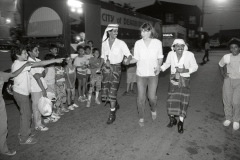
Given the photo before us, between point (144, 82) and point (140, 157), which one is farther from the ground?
point (144, 82)

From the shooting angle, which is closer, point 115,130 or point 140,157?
point 140,157

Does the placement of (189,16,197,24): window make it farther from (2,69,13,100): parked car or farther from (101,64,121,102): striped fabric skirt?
(101,64,121,102): striped fabric skirt

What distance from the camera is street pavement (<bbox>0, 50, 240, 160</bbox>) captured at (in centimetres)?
310

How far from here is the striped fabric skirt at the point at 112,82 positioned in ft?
14.5

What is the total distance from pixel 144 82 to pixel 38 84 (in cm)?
209

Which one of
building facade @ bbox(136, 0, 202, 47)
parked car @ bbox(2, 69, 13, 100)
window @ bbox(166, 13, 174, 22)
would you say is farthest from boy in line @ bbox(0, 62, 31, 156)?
window @ bbox(166, 13, 174, 22)

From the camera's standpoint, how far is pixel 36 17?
8188 mm

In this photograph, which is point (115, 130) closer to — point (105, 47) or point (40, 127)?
point (40, 127)

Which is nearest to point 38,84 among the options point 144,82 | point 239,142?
point 144,82

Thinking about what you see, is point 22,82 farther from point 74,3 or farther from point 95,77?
point 74,3

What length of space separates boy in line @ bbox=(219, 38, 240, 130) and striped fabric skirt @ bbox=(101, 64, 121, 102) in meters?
2.29

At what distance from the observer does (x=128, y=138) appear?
367cm

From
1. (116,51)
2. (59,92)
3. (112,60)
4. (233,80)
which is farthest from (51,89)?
(233,80)

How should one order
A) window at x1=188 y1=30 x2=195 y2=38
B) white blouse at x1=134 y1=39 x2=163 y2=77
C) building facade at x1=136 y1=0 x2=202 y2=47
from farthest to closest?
window at x1=188 y1=30 x2=195 y2=38, building facade at x1=136 y1=0 x2=202 y2=47, white blouse at x1=134 y1=39 x2=163 y2=77
